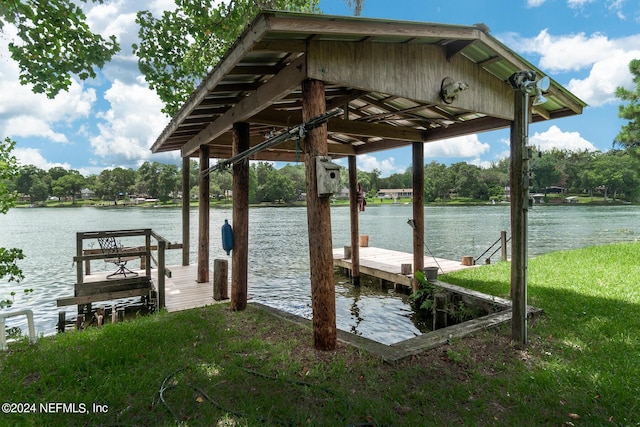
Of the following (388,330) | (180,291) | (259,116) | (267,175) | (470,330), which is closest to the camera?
(470,330)

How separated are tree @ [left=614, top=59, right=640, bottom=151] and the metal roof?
1304 cm

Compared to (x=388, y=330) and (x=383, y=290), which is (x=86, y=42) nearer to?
(x=388, y=330)

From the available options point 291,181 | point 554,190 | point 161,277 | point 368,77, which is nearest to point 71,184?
point 291,181

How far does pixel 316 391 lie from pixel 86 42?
22.0ft

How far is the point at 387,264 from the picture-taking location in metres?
10.3

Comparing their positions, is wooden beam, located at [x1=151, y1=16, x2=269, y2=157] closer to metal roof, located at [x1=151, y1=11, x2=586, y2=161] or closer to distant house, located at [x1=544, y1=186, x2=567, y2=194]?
metal roof, located at [x1=151, y1=11, x2=586, y2=161]

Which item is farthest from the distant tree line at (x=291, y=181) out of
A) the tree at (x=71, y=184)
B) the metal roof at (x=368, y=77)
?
the metal roof at (x=368, y=77)

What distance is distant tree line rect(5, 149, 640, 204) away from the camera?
208 ft

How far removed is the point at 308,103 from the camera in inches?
144

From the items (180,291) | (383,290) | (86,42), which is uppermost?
(86,42)

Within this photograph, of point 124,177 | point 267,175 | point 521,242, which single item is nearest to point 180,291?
point 521,242

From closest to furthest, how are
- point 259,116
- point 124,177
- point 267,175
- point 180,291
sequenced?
point 259,116 → point 180,291 → point 267,175 → point 124,177

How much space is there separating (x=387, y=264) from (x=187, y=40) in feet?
31.1

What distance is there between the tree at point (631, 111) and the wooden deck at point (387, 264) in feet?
38.0
